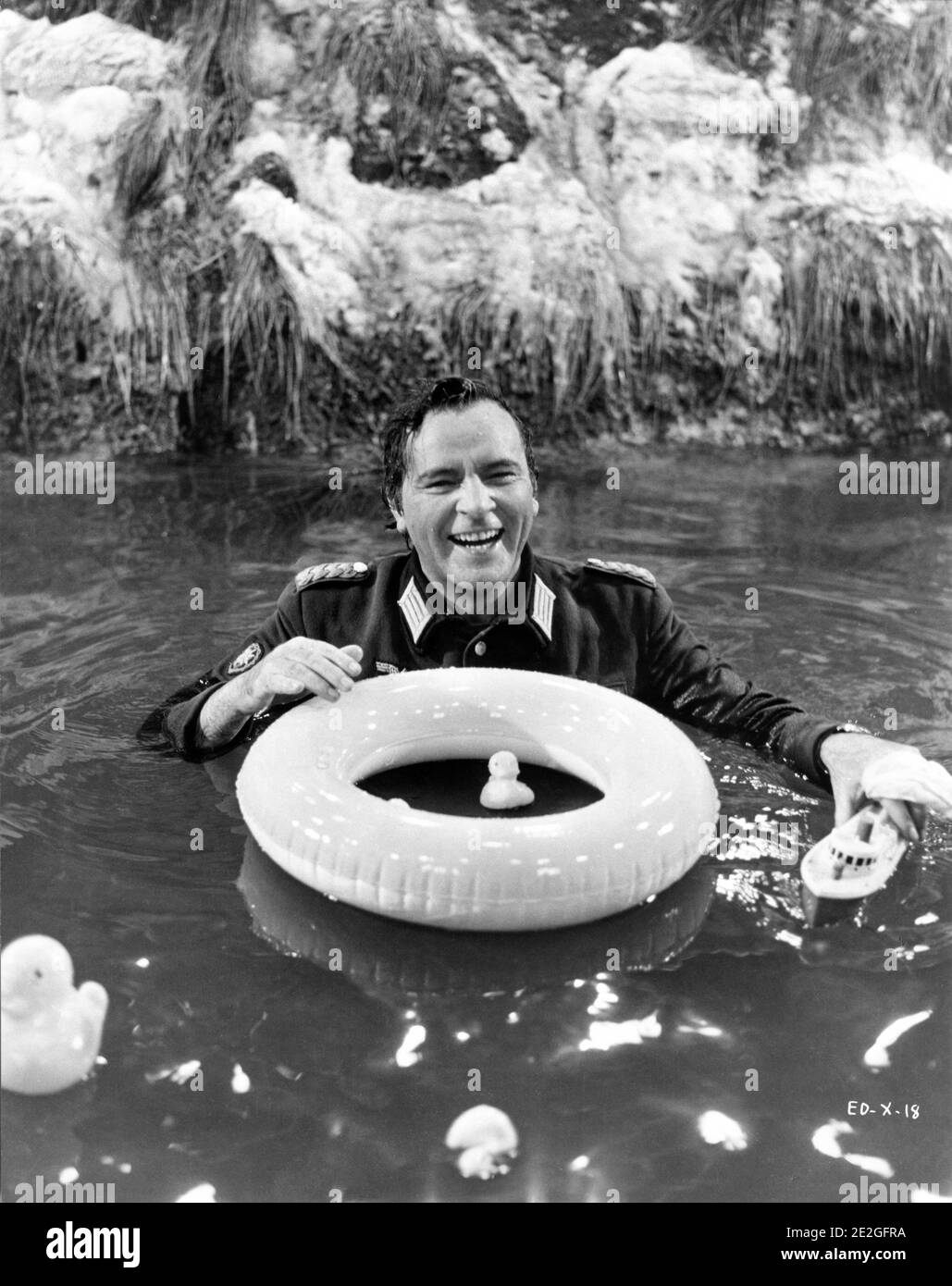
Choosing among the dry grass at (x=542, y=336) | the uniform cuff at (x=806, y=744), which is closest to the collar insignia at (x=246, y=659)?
the uniform cuff at (x=806, y=744)

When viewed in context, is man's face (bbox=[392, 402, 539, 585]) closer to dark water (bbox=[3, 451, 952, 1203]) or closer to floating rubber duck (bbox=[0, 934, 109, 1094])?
dark water (bbox=[3, 451, 952, 1203])

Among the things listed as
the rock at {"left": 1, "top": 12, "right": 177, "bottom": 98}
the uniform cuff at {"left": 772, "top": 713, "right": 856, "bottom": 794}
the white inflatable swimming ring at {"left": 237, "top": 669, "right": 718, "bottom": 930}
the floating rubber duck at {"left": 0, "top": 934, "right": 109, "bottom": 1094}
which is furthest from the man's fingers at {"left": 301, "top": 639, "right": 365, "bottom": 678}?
the rock at {"left": 1, "top": 12, "right": 177, "bottom": 98}

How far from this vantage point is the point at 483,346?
719cm

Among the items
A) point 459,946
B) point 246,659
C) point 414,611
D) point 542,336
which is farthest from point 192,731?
point 542,336

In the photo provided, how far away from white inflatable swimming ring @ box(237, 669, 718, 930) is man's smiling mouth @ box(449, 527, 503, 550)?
11.4 inches

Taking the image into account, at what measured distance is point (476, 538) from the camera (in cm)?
291

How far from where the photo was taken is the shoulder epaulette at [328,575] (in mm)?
3166

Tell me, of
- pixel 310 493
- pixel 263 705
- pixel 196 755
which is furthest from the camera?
pixel 310 493

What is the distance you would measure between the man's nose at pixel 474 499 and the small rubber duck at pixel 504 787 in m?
0.55

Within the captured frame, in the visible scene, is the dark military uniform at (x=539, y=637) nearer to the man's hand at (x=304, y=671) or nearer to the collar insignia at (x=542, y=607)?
the collar insignia at (x=542, y=607)

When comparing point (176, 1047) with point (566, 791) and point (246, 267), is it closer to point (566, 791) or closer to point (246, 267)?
point (566, 791)
